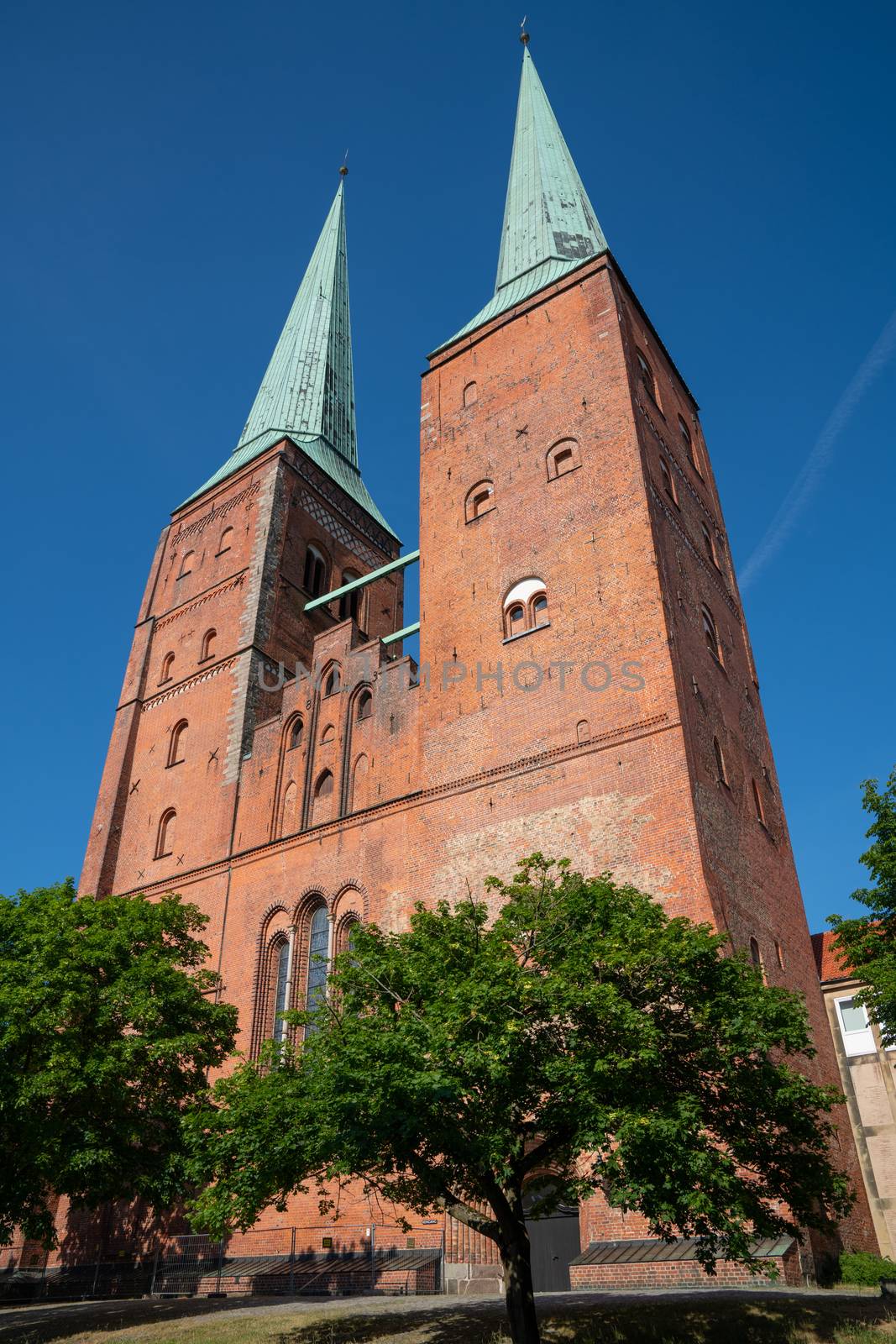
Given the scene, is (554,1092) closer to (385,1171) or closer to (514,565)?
(385,1171)

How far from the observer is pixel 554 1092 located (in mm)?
10352

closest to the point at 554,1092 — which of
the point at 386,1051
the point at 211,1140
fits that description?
the point at 386,1051

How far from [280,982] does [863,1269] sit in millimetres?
12491

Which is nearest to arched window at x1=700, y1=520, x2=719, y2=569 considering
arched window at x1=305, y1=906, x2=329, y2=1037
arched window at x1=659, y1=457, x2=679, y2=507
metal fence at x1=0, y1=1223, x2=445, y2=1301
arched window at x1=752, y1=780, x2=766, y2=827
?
arched window at x1=659, y1=457, x2=679, y2=507

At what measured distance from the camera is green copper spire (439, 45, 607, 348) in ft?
94.2

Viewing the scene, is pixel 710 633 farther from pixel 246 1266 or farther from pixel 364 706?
pixel 246 1266

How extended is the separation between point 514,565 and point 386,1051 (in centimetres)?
1398

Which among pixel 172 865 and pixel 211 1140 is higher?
pixel 172 865

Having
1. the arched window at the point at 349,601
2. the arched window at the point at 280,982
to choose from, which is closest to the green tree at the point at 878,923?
the arched window at the point at 280,982

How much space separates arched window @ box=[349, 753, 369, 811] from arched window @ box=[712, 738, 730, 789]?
7762mm

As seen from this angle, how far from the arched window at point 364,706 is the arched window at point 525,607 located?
4165mm

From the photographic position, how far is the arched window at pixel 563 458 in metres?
23.0

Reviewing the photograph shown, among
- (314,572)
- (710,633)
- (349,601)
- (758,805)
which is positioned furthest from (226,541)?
(758,805)

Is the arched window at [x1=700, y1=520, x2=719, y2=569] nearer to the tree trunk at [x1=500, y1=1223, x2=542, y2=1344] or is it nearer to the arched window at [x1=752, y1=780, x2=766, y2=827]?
the arched window at [x1=752, y1=780, x2=766, y2=827]
